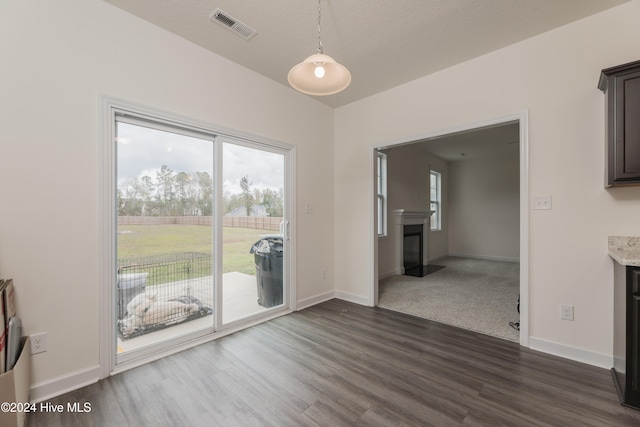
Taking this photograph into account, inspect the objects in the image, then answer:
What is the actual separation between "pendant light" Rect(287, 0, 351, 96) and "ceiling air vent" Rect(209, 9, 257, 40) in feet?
3.54

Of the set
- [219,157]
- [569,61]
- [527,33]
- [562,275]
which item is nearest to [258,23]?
[219,157]

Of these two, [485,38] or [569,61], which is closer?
[569,61]

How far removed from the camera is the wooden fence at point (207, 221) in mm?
2350

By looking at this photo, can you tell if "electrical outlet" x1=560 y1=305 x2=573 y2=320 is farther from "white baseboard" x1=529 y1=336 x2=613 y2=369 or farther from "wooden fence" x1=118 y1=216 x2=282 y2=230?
"wooden fence" x1=118 y1=216 x2=282 y2=230

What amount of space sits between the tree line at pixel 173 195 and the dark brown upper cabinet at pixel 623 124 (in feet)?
10.7

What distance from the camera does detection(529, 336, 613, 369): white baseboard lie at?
2152mm

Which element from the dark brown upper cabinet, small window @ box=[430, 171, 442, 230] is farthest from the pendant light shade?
small window @ box=[430, 171, 442, 230]

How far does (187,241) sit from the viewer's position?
2660mm

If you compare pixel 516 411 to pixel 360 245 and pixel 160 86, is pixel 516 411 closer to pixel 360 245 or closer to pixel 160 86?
pixel 360 245

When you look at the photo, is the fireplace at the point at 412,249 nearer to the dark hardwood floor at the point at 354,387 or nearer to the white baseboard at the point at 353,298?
the white baseboard at the point at 353,298

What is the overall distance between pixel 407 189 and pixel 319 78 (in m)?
4.89

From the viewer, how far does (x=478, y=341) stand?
2.63 meters

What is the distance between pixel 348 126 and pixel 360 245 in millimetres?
1781

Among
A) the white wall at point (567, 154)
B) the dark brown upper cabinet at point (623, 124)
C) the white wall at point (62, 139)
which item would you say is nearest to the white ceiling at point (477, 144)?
the white wall at point (567, 154)
